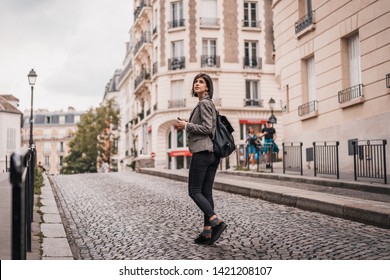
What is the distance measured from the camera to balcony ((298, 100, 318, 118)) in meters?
16.5

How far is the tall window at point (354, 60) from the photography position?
14.2m

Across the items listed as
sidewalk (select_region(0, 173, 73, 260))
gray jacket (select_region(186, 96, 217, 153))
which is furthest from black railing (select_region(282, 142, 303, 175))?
gray jacket (select_region(186, 96, 217, 153))

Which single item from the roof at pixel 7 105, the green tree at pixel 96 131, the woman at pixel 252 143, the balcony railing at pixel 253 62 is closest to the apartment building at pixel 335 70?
the woman at pixel 252 143

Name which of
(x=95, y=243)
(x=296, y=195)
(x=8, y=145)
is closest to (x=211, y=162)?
(x=95, y=243)

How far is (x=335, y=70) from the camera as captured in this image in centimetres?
1502

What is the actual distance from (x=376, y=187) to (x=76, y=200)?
5691 millimetres

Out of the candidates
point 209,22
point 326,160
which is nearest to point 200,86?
point 326,160

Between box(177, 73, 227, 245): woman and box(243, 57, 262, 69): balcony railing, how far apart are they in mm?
31339

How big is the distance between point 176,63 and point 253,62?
204 inches

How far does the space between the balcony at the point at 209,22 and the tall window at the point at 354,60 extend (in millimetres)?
21945

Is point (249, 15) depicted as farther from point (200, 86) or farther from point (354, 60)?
point (200, 86)

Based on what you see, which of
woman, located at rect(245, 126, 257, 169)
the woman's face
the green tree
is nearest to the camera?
the woman's face

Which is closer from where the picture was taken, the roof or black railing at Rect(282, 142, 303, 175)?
the roof

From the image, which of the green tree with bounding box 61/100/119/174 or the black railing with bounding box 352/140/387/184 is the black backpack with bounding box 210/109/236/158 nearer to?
the black railing with bounding box 352/140/387/184
